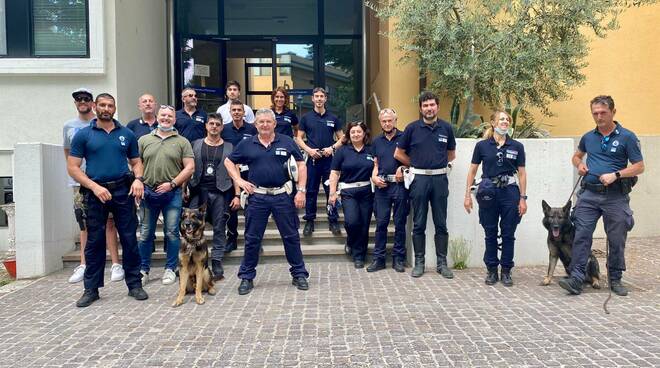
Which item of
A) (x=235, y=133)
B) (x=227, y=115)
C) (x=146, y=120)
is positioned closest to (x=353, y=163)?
(x=235, y=133)

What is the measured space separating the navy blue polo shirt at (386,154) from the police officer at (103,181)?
284 cm

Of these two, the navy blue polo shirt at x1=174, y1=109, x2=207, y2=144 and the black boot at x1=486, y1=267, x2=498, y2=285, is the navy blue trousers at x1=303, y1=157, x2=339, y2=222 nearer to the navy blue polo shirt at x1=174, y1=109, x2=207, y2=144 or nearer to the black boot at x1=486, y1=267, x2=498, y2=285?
the navy blue polo shirt at x1=174, y1=109, x2=207, y2=144

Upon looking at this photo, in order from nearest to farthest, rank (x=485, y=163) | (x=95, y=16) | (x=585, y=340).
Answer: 1. (x=585, y=340)
2. (x=485, y=163)
3. (x=95, y=16)

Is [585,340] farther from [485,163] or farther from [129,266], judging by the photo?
[129,266]

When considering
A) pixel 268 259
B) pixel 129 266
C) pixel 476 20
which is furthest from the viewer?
pixel 476 20

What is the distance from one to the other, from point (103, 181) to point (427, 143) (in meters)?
3.60

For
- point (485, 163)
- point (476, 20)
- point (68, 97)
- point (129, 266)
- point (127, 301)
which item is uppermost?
point (476, 20)

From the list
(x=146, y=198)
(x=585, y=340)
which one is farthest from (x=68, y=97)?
(x=585, y=340)

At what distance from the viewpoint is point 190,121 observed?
7.30m

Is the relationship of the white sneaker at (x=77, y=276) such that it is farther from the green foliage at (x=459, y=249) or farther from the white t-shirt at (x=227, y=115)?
the green foliage at (x=459, y=249)

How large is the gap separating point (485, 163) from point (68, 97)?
7.08 metres

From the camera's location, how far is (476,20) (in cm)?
830

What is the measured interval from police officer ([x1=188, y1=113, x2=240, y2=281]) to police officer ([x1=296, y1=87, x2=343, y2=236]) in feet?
4.84

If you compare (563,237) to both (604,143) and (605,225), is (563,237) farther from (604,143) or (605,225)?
(604,143)
